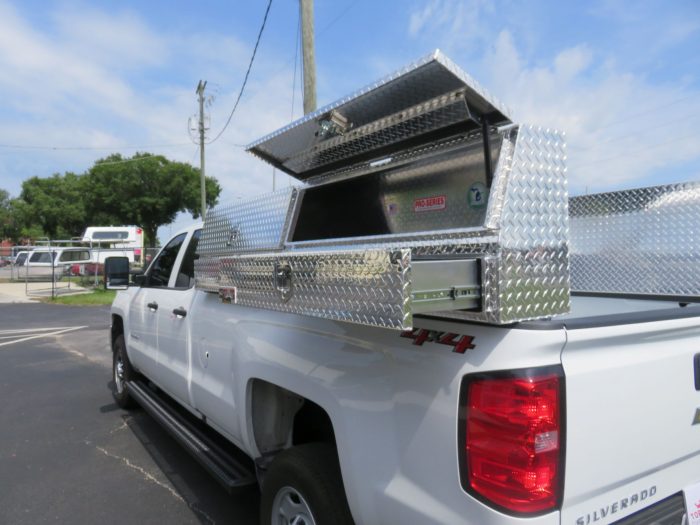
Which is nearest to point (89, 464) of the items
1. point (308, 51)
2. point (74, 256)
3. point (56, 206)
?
point (308, 51)

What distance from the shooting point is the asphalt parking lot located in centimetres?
325

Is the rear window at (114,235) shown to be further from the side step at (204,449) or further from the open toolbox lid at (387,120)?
the open toolbox lid at (387,120)

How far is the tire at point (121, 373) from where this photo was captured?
5.12 metres

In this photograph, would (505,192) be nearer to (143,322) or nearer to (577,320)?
(577,320)

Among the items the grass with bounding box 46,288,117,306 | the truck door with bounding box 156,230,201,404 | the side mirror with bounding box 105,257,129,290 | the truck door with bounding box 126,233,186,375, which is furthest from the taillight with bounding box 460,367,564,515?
the grass with bounding box 46,288,117,306

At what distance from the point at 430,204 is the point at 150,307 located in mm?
2513

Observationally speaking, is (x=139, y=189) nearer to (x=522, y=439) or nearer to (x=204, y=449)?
(x=204, y=449)

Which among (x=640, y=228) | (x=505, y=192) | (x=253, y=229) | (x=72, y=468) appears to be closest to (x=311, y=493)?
(x=505, y=192)

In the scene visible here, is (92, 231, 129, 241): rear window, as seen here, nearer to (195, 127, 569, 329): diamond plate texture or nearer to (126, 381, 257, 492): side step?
(126, 381, 257, 492): side step

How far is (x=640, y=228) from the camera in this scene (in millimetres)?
2990

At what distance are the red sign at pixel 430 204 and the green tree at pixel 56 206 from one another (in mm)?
42052

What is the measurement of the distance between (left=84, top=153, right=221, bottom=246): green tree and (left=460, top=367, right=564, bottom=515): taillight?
36859 mm

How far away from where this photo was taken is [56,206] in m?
42.6

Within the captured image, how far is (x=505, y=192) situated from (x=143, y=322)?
3.72 m
